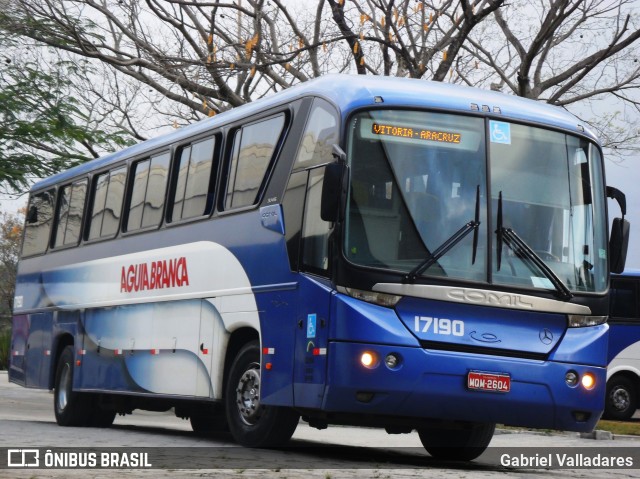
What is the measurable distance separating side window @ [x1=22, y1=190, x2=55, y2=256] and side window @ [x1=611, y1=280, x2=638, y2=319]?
1323cm

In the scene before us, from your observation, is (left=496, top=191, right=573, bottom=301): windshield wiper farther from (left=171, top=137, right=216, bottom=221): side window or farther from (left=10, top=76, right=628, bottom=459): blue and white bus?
(left=171, top=137, right=216, bottom=221): side window

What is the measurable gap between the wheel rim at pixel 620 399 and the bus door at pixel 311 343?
59.0 ft

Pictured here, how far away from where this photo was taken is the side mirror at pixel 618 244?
39.1 feet

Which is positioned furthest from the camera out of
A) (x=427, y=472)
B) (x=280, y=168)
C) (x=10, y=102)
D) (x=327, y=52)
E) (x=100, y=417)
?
(x=327, y=52)

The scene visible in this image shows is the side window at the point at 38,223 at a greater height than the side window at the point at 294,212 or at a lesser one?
greater

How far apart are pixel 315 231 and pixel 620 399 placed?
1832cm

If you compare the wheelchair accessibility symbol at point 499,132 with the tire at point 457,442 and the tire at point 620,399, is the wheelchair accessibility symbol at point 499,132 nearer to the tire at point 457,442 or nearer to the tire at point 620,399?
the tire at point 457,442

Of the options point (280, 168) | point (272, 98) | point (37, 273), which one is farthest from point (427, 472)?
point (37, 273)

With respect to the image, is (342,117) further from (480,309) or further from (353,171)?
(480,309)

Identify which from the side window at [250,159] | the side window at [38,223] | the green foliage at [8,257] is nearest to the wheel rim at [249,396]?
the side window at [250,159]

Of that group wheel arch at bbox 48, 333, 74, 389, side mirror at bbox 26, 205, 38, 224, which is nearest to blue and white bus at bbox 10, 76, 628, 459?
wheel arch at bbox 48, 333, 74, 389

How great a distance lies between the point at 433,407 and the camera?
10766mm

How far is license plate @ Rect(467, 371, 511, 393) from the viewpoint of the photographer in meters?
10.8

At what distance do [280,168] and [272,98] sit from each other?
1160mm
